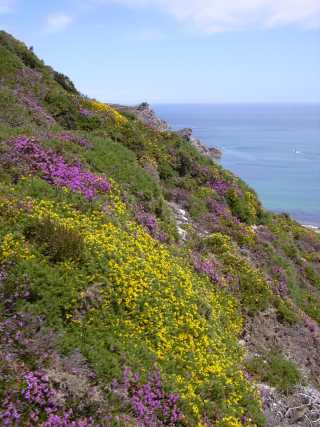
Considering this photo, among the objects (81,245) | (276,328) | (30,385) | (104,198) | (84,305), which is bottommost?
(276,328)

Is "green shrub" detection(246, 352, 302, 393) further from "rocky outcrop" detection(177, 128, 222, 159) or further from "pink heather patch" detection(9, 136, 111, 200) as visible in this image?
"rocky outcrop" detection(177, 128, 222, 159)

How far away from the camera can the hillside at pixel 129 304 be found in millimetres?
8539

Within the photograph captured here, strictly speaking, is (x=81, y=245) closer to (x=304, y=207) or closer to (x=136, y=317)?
(x=136, y=317)

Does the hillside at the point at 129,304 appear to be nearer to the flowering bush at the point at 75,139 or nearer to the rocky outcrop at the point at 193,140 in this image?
the flowering bush at the point at 75,139

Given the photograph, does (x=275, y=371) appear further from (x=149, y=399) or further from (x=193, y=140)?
(x=193, y=140)

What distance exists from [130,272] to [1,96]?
14.7 m

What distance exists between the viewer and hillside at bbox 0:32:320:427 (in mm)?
8539

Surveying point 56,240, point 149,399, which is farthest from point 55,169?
point 149,399

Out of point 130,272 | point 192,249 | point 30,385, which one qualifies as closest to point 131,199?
point 192,249

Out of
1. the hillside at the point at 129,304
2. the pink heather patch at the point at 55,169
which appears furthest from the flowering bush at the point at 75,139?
the pink heather patch at the point at 55,169

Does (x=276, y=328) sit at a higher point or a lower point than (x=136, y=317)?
lower

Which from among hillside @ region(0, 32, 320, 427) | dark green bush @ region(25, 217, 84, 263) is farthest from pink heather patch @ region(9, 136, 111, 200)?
dark green bush @ region(25, 217, 84, 263)

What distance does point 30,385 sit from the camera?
7.68m

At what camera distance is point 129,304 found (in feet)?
34.8
